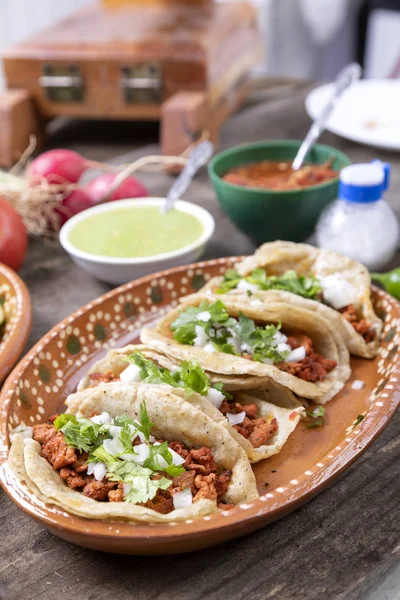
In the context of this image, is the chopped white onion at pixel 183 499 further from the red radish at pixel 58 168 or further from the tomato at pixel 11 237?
the red radish at pixel 58 168

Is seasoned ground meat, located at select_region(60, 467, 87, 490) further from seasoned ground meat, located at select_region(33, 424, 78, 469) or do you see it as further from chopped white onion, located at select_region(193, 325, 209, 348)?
chopped white onion, located at select_region(193, 325, 209, 348)

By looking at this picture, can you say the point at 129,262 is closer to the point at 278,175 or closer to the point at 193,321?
the point at 193,321

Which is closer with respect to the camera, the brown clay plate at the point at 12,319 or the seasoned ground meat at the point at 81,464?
the seasoned ground meat at the point at 81,464

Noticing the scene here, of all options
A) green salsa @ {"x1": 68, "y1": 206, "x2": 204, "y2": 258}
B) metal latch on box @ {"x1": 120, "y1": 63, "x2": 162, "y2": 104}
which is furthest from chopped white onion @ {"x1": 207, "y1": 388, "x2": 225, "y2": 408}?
metal latch on box @ {"x1": 120, "y1": 63, "x2": 162, "y2": 104}

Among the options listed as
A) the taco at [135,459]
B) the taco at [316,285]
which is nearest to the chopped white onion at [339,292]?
the taco at [316,285]

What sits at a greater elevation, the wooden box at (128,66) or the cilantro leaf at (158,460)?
the wooden box at (128,66)
